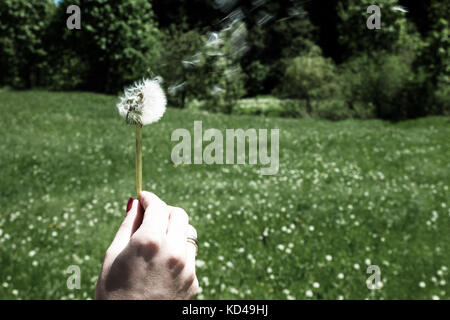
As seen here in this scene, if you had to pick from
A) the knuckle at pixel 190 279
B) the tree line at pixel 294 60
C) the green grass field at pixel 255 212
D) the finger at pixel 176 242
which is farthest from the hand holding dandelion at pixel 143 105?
the tree line at pixel 294 60

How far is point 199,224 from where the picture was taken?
4.11 metres

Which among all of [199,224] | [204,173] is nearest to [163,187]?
[204,173]

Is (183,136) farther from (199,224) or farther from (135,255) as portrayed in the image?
(135,255)

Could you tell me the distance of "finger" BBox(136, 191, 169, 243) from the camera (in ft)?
2.87

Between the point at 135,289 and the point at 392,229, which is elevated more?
the point at 135,289

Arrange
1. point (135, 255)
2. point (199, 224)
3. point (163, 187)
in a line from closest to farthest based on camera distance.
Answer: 1. point (135, 255)
2. point (199, 224)
3. point (163, 187)

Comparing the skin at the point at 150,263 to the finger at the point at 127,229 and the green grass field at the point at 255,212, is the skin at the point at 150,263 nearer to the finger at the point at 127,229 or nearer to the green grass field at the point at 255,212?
the finger at the point at 127,229

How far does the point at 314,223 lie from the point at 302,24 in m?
16.6

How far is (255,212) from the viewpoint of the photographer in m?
4.42

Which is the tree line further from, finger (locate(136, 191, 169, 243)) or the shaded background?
finger (locate(136, 191, 169, 243))

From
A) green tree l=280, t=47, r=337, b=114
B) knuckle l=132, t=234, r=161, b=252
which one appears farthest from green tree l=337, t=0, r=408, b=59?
knuckle l=132, t=234, r=161, b=252

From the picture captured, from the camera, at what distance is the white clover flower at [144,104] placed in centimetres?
100

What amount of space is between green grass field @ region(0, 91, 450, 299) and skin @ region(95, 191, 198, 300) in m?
2.25

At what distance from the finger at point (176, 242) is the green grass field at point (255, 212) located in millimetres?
2254
